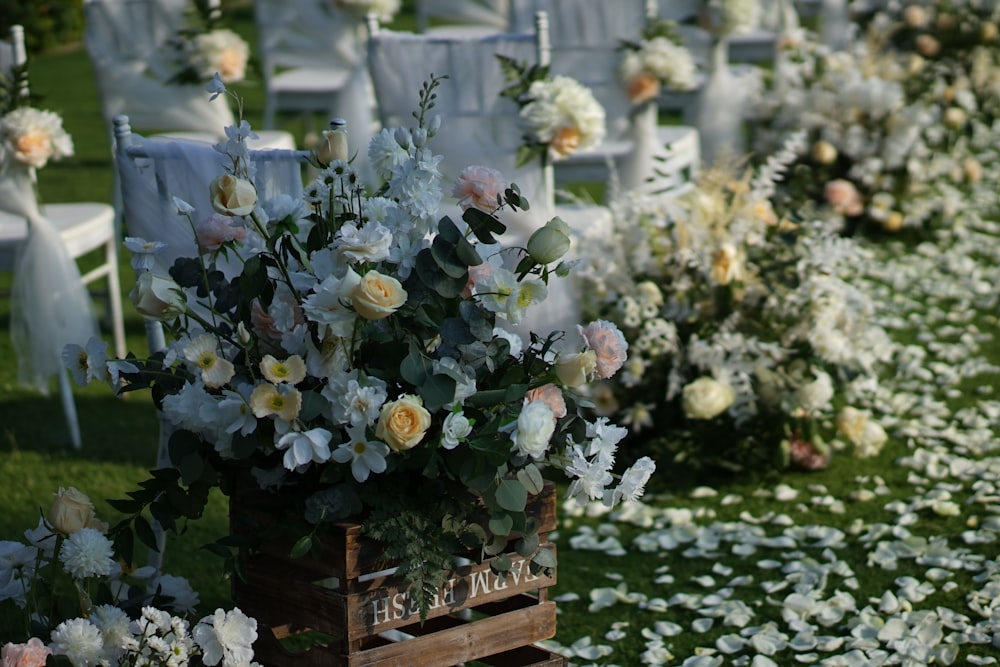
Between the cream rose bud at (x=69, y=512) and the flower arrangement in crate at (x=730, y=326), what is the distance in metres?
1.54

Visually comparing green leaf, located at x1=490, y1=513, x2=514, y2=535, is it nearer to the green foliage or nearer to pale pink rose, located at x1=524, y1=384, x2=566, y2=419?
pale pink rose, located at x1=524, y1=384, x2=566, y2=419

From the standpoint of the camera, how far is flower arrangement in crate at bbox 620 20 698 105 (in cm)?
383

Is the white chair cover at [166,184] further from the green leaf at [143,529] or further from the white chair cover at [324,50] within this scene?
the white chair cover at [324,50]

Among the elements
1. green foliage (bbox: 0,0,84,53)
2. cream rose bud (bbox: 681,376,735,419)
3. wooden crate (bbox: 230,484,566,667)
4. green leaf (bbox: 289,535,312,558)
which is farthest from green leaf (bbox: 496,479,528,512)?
green foliage (bbox: 0,0,84,53)

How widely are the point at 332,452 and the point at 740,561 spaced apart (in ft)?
4.49

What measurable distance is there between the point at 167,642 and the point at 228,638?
0.08 meters

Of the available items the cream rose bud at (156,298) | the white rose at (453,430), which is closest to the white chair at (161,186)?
the cream rose bud at (156,298)

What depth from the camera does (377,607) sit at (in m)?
1.69

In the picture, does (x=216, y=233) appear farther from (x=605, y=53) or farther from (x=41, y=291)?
(x=605, y=53)

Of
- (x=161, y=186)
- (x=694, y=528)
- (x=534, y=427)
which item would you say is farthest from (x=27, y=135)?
(x=534, y=427)

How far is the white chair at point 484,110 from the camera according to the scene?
3.20 meters

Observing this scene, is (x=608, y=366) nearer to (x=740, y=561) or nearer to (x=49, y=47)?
(x=740, y=561)

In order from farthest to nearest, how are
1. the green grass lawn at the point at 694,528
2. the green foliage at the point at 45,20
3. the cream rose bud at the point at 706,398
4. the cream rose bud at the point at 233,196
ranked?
the green foliage at the point at 45,20
the cream rose bud at the point at 706,398
the green grass lawn at the point at 694,528
the cream rose bud at the point at 233,196

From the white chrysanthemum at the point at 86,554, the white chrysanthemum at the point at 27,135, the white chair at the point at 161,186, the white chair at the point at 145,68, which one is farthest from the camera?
the white chair at the point at 145,68
